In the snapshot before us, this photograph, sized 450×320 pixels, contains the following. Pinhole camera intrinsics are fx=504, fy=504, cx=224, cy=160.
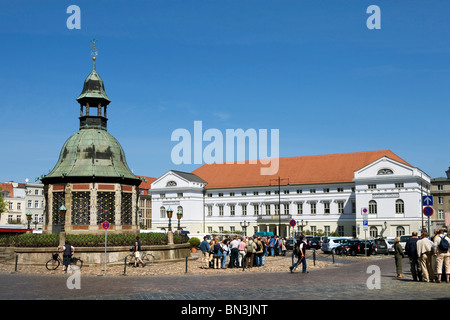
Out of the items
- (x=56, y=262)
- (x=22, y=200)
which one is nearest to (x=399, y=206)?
(x=56, y=262)

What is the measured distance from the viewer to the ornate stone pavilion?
31328 millimetres

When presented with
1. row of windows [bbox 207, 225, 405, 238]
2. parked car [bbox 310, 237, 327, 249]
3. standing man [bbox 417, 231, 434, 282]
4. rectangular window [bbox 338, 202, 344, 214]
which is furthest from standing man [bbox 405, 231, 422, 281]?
rectangular window [bbox 338, 202, 344, 214]

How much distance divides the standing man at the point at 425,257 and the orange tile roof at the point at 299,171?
5882 centimetres

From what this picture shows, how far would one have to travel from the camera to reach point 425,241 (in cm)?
1788

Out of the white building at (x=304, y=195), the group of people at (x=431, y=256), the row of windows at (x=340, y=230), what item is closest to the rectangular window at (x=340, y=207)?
the white building at (x=304, y=195)

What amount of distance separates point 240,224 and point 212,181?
976 centimetres

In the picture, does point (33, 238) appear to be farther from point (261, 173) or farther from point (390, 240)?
point (261, 173)

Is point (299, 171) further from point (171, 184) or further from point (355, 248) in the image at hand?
point (355, 248)

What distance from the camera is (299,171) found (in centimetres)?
8506

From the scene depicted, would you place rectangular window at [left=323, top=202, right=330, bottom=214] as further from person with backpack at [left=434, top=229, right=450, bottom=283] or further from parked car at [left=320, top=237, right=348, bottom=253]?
person with backpack at [left=434, top=229, right=450, bottom=283]

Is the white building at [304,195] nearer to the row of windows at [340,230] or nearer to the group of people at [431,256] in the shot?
the row of windows at [340,230]

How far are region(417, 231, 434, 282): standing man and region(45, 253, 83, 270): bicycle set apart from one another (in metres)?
16.2

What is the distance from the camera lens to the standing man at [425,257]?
17.8m

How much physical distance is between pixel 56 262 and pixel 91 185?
6.99 metres
